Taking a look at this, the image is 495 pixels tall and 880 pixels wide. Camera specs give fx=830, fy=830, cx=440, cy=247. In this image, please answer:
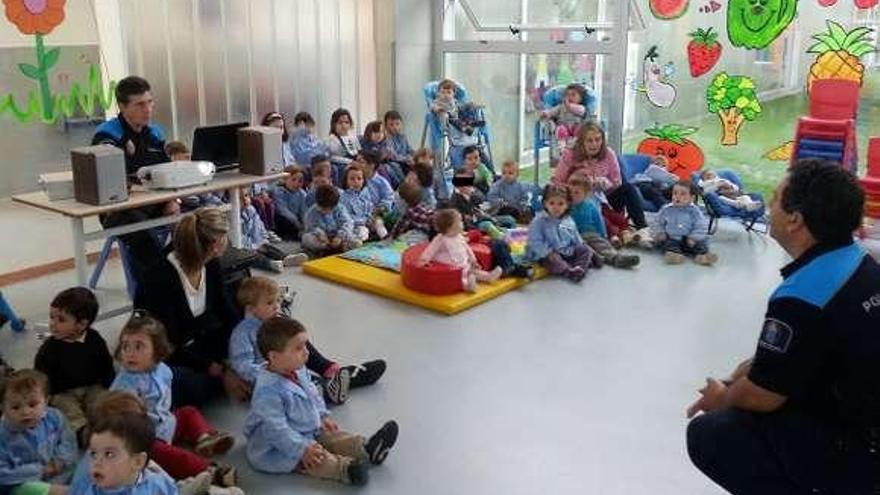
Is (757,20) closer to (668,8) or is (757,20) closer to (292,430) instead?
(668,8)

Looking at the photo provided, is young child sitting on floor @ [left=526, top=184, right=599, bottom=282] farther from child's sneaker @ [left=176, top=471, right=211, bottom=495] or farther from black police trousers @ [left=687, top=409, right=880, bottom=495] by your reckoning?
child's sneaker @ [left=176, top=471, right=211, bottom=495]

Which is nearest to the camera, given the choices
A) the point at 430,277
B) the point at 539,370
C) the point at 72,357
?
the point at 72,357

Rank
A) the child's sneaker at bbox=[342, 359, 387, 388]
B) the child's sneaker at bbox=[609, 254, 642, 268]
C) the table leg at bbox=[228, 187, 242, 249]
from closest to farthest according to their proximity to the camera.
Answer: the child's sneaker at bbox=[342, 359, 387, 388], the table leg at bbox=[228, 187, 242, 249], the child's sneaker at bbox=[609, 254, 642, 268]

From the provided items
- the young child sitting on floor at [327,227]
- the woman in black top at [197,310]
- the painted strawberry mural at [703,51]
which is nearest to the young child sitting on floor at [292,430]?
the woman in black top at [197,310]

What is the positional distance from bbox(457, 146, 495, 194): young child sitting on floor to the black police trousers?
4.52m

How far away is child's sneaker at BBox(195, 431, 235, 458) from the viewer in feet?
10.2

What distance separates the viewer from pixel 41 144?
5418 millimetres

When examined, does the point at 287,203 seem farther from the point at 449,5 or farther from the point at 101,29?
the point at 449,5

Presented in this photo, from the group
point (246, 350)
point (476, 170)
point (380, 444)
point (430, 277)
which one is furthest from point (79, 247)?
point (476, 170)

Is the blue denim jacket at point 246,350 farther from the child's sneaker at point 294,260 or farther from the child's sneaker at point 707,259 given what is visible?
the child's sneaker at point 707,259

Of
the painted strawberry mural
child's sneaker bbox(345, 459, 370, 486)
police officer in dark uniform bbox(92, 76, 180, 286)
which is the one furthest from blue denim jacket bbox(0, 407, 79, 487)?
the painted strawberry mural

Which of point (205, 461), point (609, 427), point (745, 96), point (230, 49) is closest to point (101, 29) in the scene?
point (230, 49)

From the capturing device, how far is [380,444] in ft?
10.0

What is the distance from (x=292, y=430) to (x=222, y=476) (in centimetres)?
28
